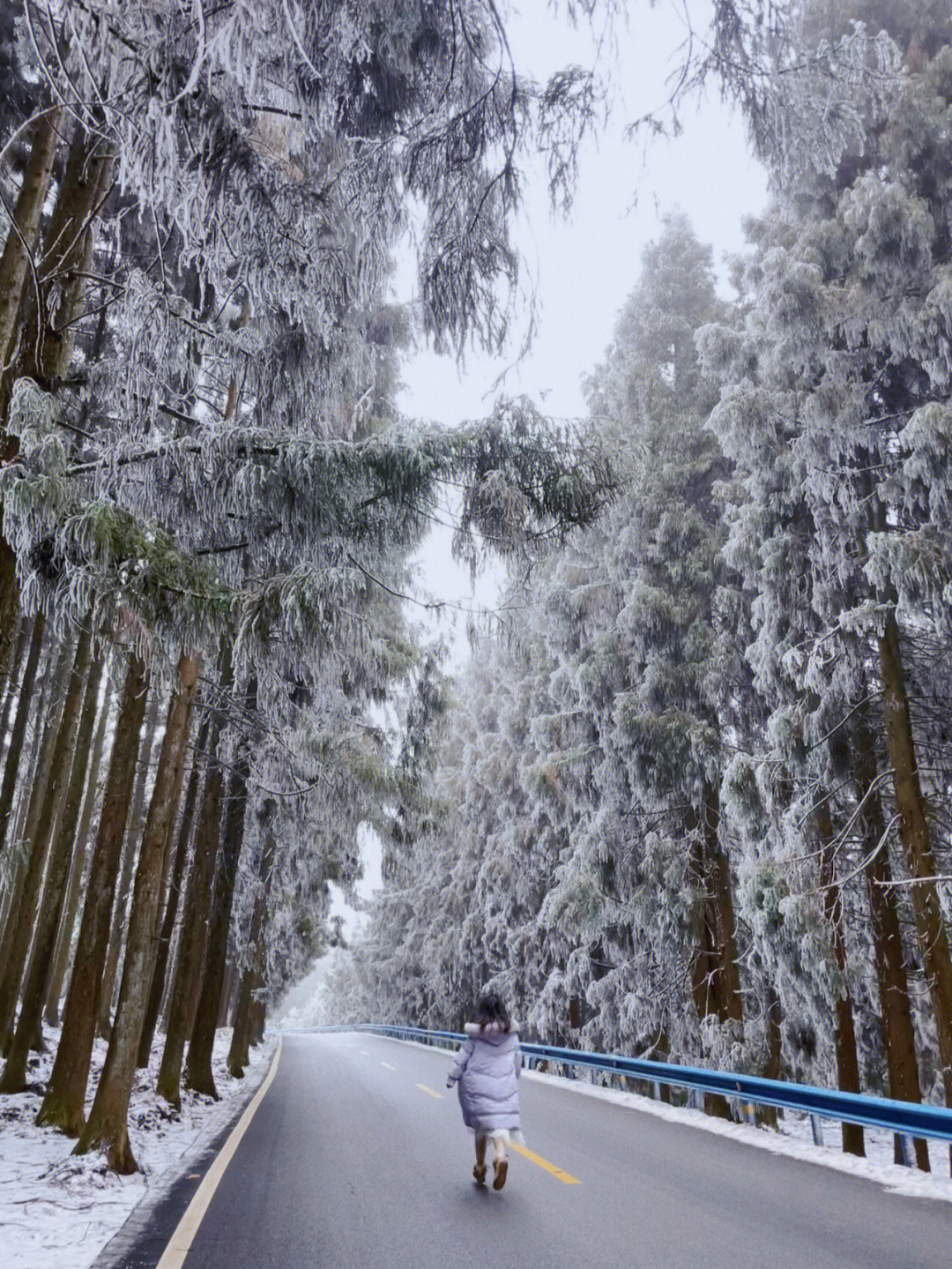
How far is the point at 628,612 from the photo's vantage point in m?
14.9

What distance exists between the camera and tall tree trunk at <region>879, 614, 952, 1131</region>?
28.7ft

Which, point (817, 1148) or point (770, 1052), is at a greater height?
point (770, 1052)

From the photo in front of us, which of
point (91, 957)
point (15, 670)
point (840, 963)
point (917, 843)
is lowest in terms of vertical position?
point (91, 957)

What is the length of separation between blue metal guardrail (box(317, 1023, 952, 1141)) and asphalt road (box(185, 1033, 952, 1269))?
487mm

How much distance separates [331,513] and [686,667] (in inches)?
379

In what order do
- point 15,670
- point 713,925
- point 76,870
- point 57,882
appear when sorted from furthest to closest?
1. point 76,870
2. point 15,670
3. point 713,925
4. point 57,882

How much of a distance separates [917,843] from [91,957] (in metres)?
8.79

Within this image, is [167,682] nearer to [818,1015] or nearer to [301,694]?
[301,694]

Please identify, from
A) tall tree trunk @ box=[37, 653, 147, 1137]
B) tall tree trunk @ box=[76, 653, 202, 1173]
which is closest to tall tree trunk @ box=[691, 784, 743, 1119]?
tall tree trunk @ box=[76, 653, 202, 1173]

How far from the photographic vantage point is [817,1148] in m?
8.32

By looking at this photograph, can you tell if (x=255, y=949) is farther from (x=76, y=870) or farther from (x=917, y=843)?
(x=917, y=843)

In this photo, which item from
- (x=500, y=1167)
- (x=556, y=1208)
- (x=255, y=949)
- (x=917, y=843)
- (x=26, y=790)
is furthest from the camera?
(x=26, y=790)

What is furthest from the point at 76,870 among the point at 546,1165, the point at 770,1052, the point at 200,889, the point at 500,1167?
the point at 500,1167

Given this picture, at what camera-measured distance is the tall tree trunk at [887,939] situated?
9758mm
